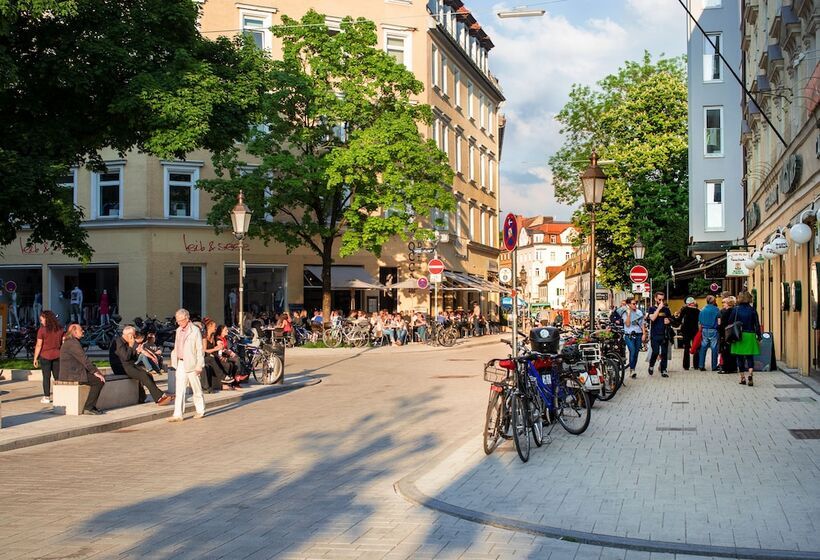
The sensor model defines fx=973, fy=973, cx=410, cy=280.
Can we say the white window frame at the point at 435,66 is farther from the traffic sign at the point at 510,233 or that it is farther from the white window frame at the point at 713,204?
the traffic sign at the point at 510,233

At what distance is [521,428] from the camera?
10641 millimetres

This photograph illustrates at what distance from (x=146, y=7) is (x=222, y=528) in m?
17.4

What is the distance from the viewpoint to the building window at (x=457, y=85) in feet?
185

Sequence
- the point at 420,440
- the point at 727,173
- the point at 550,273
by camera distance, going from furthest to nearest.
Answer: the point at 550,273 → the point at 727,173 → the point at 420,440

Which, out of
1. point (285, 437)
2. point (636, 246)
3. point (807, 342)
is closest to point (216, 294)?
point (636, 246)

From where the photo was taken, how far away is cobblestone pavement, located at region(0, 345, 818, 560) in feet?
23.0

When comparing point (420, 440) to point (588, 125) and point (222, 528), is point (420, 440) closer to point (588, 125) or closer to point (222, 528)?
point (222, 528)

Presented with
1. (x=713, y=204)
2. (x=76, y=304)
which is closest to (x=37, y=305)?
Answer: (x=76, y=304)

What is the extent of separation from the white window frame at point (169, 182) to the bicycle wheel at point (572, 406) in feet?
109

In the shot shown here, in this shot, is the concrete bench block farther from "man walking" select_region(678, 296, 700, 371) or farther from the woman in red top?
"man walking" select_region(678, 296, 700, 371)

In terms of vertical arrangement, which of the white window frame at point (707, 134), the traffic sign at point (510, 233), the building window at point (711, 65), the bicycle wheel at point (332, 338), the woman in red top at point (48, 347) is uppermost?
the building window at point (711, 65)

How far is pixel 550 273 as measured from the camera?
527ft

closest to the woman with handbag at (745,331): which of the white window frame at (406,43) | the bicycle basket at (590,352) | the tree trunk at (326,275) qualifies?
the bicycle basket at (590,352)

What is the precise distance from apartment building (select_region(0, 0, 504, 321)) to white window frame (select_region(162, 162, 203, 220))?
0.05 metres
